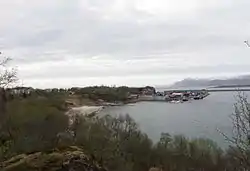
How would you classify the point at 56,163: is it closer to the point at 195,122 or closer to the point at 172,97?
the point at 195,122

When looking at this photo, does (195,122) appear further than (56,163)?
Yes

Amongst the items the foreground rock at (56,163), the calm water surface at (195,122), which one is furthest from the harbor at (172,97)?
the foreground rock at (56,163)

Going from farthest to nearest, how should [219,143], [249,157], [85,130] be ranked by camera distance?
[219,143] < [85,130] < [249,157]

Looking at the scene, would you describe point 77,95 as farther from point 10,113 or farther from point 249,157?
point 249,157

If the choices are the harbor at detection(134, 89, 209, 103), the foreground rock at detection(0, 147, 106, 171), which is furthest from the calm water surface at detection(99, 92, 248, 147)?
the harbor at detection(134, 89, 209, 103)

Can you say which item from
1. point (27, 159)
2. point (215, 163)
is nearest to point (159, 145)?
point (215, 163)

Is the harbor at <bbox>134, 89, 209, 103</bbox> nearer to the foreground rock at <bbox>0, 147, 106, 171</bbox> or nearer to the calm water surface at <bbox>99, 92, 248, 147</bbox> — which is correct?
the calm water surface at <bbox>99, 92, 248, 147</bbox>

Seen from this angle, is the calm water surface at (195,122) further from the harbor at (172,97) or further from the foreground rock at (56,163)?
the harbor at (172,97)

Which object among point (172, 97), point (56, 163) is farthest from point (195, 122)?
point (172, 97)

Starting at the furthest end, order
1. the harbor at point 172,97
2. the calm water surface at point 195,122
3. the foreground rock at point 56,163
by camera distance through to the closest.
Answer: the harbor at point 172,97 → the calm water surface at point 195,122 → the foreground rock at point 56,163
